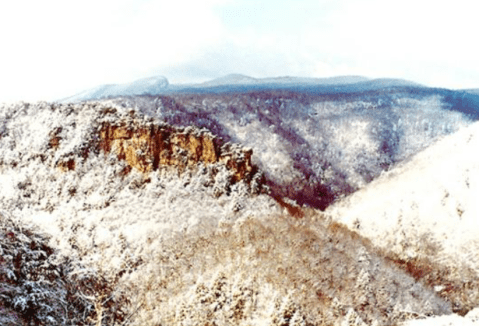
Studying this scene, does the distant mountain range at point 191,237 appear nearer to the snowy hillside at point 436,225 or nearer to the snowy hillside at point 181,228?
the snowy hillside at point 181,228

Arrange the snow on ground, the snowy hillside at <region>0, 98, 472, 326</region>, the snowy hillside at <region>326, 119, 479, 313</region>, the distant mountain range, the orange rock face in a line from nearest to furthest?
1. the distant mountain range
2. the snowy hillside at <region>0, 98, 472, 326</region>
3. the orange rock face
4. the snowy hillside at <region>326, 119, 479, 313</region>
5. the snow on ground

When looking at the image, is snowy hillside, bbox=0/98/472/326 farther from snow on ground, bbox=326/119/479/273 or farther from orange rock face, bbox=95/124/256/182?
snow on ground, bbox=326/119/479/273

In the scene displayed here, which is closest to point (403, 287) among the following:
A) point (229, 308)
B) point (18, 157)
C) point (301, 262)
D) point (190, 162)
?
point (301, 262)

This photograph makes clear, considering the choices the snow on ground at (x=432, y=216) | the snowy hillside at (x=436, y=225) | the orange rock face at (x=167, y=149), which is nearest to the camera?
the orange rock face at (x=167, y=149)

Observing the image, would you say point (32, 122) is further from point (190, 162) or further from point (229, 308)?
point (229, 308)

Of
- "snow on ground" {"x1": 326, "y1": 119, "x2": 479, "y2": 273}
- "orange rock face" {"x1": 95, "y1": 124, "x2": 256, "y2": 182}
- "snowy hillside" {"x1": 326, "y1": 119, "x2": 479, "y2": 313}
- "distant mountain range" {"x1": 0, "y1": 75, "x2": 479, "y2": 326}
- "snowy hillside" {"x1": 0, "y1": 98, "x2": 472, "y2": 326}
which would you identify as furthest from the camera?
"snow on ground" {"x1": 326, "y1": 119, "x2": 479, "y2": 273}

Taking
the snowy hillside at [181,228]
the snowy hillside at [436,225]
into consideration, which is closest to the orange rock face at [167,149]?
the snowy hillside at [181,228]

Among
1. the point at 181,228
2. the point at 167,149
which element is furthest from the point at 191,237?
the point at 167,149

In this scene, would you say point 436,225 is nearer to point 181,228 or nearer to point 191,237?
point 191,237

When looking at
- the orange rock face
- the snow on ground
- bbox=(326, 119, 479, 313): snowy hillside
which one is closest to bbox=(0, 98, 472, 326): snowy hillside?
the orange rock face

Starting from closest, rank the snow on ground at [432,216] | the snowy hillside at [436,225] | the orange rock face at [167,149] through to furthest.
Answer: the orange rock face at [167,149], the snowy hillside at [436,225], the snow on ground at [432,216]

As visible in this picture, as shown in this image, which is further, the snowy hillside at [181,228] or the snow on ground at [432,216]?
the snow on ground at [432,216]
